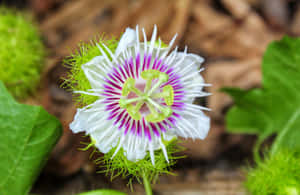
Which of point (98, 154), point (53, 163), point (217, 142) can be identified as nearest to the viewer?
point (98, 154)

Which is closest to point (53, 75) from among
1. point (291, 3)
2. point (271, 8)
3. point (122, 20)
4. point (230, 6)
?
point (122, 20)

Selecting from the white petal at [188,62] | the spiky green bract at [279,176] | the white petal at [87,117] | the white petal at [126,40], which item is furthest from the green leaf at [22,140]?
the spiky green bract at [279,176]

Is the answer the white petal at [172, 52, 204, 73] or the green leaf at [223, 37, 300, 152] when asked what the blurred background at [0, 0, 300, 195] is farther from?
the white petal at [172, 52, 204, 73]

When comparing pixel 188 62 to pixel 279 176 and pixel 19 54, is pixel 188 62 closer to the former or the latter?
pixel 279 176

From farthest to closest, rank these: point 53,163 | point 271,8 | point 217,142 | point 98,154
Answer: point 271,8, point 217,142, point 53,163, point 98,154

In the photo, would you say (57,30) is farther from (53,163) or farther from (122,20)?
(53,163)

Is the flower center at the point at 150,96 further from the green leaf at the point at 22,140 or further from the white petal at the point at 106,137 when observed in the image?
the green leaf at the point at 22,140

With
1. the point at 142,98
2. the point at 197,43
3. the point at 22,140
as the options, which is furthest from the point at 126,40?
the point at 197,43
